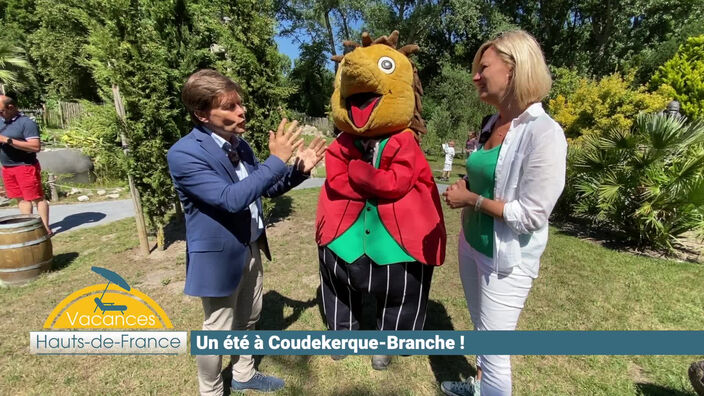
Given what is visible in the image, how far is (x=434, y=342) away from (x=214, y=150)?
179 cm

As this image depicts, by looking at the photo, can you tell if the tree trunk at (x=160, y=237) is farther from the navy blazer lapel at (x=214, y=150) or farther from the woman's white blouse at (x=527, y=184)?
the woman's white blouse at (x=527, y=184)

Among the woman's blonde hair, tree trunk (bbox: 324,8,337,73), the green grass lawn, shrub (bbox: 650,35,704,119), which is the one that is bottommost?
the green grass lawn

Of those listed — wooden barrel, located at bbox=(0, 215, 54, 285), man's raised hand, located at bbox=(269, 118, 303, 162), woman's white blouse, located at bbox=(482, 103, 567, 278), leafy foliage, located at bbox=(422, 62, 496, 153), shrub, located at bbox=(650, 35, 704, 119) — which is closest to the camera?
woman's white blouse, located at bbox=(482, 103, 567, 278)

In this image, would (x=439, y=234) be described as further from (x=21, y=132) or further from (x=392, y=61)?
(x=21, y=132)

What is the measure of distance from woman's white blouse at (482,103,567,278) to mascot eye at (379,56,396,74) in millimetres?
955

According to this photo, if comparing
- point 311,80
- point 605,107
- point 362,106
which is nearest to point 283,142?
point 362,106

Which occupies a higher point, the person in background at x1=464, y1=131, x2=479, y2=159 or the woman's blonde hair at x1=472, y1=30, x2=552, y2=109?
the woman's blonde hair at x1=472, y1=30, x2=552, y2=109

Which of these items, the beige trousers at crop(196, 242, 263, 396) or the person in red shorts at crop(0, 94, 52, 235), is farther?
the person in red shorts at crop(0, 94, 52, 235)

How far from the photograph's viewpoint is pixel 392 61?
7.88 ft

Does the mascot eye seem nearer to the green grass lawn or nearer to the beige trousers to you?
the beige trousers

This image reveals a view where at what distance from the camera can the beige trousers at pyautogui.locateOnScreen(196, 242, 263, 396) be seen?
A: 81.4 inches

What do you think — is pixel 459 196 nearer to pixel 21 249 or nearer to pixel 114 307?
pixel 114 307

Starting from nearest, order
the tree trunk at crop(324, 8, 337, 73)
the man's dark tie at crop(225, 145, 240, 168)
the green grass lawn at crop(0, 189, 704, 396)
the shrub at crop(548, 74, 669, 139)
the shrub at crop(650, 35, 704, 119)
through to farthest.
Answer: the man's dark tie at crop(225, 145, 240, 168) < the green grass lawn at crop(0, 189, 704, 396) < the shrub at crop(548, 74, 669, 139) < the shrub at crop(650, 35, 704, 119) < the tree trunk at crop(324, 8, 337, 73)

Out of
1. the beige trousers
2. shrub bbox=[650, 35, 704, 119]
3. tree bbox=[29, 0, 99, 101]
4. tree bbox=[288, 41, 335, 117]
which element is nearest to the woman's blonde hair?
the beige trousers
